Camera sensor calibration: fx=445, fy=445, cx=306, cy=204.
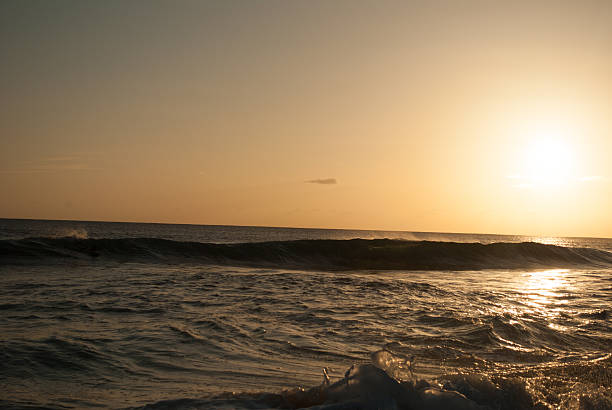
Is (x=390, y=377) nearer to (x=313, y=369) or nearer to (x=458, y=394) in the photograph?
(x=458, y=394)

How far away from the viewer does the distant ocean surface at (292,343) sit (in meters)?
3.48

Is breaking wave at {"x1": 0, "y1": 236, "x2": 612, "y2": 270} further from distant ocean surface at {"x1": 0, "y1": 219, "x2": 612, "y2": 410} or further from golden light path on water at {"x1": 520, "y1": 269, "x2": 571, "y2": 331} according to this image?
golden light path on water at {"x1": 520, "y1": 269, "x2": 571, "y2": 331}

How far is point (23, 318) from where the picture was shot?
20.2 ft

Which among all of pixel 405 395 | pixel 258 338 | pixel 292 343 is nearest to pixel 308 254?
pixel 258 338

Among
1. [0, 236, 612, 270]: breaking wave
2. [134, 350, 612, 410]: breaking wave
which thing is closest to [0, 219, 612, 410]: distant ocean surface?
[134, 350, 612, 410]: breaking wave

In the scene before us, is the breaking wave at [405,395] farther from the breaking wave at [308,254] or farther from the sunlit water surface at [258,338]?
the breaking wave at [308,254]

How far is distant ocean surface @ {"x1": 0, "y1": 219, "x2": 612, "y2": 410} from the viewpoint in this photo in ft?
11.4

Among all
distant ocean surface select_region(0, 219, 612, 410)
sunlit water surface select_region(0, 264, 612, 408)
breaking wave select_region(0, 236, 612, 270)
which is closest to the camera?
distant ocean surface select_region(0, 219, 612, 410)

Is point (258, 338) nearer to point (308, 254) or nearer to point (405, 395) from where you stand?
point (405, 395)

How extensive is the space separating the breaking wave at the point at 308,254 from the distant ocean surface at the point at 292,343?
467 cm

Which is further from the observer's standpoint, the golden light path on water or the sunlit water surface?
the golden light path on water

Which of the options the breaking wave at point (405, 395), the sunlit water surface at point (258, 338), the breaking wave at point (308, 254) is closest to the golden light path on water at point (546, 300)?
the sunlit water surface at point (258, 338)

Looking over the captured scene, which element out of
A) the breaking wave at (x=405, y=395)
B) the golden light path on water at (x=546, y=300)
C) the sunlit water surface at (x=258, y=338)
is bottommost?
the golden light path on water at (x=546, y=300)

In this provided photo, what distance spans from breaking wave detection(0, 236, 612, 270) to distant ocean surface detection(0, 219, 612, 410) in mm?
4674
